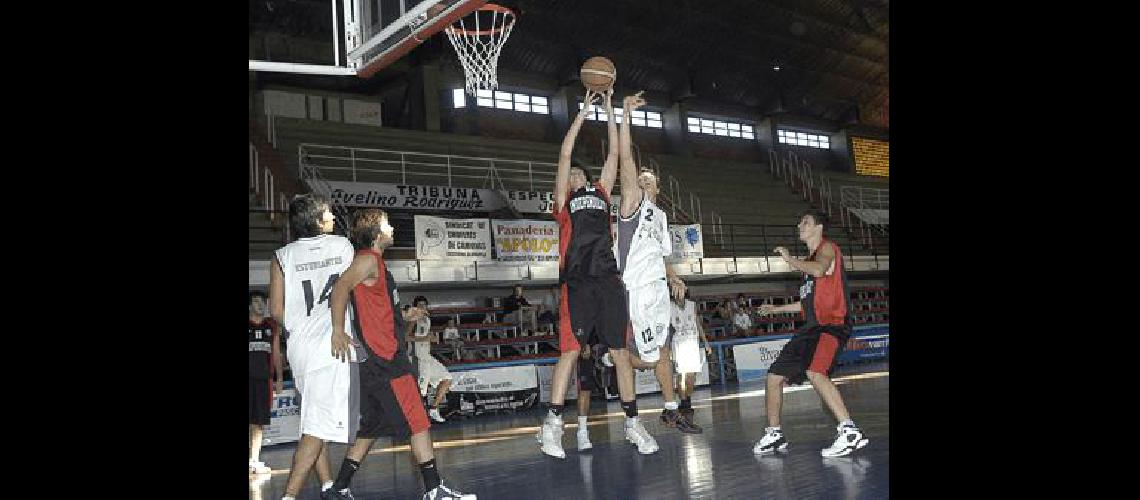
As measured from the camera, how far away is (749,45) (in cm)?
2738

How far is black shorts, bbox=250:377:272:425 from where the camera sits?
7023 mm

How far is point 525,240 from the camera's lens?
16.3 meters

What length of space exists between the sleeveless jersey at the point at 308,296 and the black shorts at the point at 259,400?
270 cm

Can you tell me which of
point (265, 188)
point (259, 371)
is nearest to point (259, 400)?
point (259, 371)

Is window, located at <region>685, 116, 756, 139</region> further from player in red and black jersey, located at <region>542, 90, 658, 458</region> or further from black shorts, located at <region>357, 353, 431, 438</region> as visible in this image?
black shorts, located at <region>357, 353, 431, 438</region>

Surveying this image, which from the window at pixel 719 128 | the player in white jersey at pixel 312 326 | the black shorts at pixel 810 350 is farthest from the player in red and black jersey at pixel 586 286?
the window at pixel 719 128

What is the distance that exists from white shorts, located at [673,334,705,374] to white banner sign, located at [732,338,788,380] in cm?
578

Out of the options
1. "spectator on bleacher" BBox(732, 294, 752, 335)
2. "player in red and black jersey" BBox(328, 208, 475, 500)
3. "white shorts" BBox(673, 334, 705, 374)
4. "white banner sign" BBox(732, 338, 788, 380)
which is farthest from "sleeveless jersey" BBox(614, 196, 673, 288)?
"spectator on bleacher" BBox(732, 294, 752, 335)

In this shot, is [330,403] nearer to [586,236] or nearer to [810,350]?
[586,236]

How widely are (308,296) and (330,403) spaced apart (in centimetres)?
53
